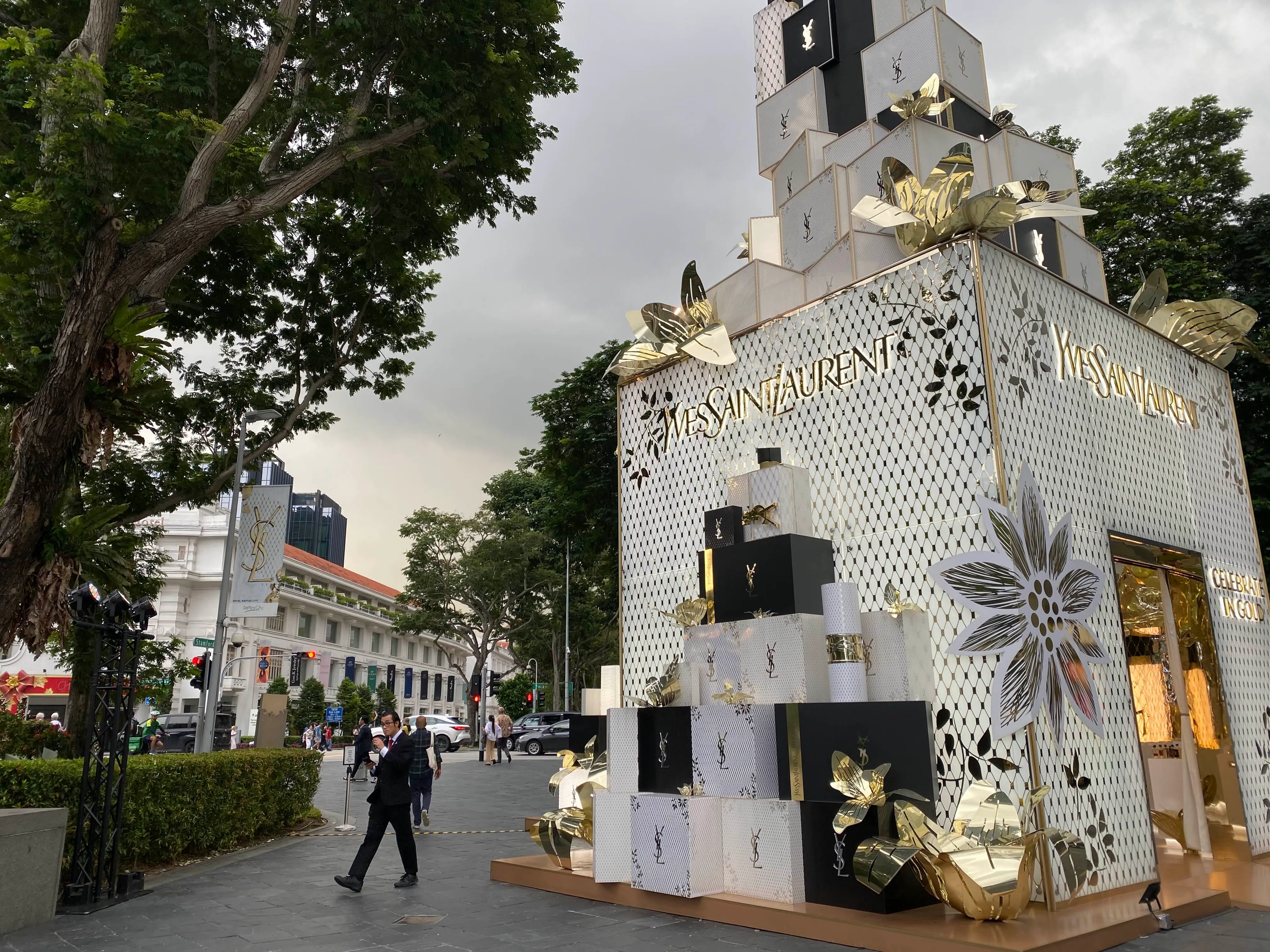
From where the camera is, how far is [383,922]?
6461mm

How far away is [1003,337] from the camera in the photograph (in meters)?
6.90

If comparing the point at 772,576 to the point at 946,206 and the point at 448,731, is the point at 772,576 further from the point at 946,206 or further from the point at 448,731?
the point at 448,731

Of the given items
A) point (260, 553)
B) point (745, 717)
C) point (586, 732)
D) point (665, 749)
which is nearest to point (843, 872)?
point (745, 717)

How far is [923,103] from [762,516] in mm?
Result: 4807

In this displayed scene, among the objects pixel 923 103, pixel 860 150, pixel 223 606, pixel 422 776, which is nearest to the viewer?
pixel 923 103

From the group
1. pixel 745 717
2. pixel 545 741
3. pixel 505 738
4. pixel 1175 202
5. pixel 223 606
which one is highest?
pixel 1175 202

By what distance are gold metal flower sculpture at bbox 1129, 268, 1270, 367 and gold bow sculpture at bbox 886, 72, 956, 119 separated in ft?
9.91

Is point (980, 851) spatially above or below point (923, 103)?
below

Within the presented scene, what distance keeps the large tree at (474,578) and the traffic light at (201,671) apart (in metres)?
16.8

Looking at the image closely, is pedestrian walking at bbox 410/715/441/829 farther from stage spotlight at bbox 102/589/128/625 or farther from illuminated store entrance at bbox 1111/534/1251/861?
illuminated store entrance at bbox 1111/534/1251/861

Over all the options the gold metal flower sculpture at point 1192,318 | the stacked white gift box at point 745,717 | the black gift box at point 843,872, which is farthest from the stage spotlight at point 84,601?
the gold metal flower sculpture at point 1192,318

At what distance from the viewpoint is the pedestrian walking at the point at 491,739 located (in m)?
25.5

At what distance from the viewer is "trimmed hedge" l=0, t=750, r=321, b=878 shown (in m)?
7.51

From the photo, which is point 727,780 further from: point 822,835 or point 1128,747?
point 1128,747
